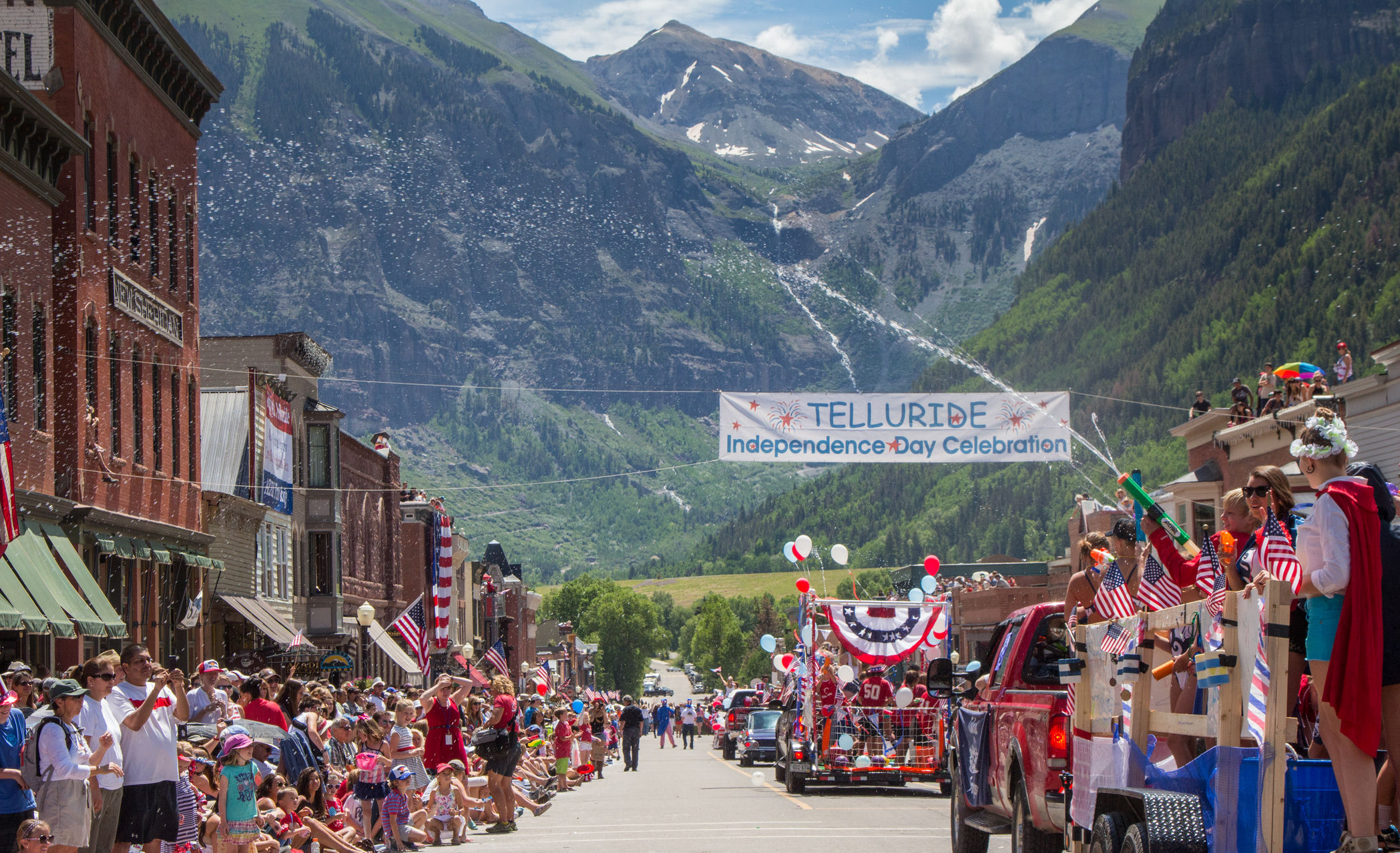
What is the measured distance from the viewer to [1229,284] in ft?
429

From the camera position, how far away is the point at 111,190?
26.6 metres

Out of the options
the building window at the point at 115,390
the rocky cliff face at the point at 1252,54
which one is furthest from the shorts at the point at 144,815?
the rocky cliff face at the point at 1252,54

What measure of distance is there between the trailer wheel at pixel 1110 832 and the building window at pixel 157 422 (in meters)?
23.9

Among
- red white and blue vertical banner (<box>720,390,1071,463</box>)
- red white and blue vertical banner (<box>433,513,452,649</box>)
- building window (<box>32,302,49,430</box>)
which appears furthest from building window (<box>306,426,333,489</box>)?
building window (<box>32,302,49,430</box>)

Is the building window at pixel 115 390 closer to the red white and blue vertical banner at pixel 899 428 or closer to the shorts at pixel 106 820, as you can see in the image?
the red white and blue vertical banner at pixel 899 428

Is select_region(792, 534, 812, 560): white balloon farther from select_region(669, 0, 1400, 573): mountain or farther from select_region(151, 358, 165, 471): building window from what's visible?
select_region(669, 0, 1400, 573): mountain

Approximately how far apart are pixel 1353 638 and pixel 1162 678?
1709 millimetres

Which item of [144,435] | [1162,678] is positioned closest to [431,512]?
[144,435]

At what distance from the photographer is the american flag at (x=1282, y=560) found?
6.11 meters

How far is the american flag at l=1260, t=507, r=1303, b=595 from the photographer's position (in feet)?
20.0

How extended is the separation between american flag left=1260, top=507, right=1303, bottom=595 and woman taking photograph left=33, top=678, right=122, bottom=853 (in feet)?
26.0

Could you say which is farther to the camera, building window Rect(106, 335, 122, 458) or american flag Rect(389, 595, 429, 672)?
american flag Rect(389, 595, 429, 672)

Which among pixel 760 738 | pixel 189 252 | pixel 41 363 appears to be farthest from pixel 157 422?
pixel 760 738

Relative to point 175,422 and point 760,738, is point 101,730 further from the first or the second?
point 760,738
